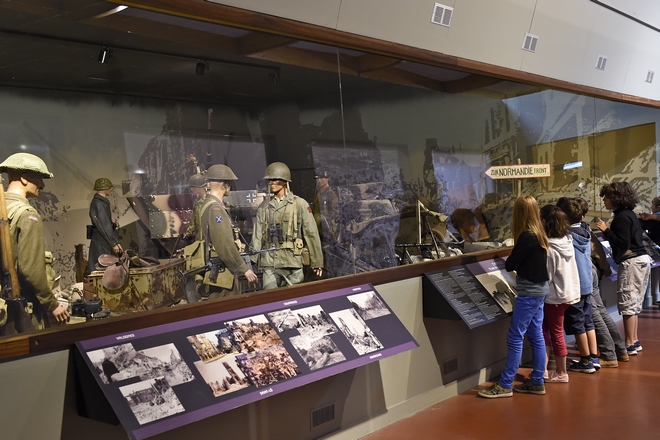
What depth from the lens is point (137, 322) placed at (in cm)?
352

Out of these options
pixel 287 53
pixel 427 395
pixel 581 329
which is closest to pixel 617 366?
pixel 581 329

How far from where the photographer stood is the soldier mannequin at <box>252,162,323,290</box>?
14.5ft

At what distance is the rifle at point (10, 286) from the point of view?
3.11m

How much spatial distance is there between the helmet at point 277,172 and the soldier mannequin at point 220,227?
323mm

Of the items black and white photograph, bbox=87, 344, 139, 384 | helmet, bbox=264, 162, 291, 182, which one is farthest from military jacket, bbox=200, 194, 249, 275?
black and white photograph, bbox=87, 344, 139, 384

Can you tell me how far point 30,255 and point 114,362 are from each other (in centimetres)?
68

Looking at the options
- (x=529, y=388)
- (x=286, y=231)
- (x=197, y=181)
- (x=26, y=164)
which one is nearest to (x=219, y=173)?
(x=197, y=181)

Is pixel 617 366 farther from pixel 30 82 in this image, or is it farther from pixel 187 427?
pixel 30 82

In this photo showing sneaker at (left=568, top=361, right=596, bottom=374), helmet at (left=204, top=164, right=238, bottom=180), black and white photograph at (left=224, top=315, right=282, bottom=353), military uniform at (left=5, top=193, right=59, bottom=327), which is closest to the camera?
military uniform at (left=5, top=193, right=59, bottom=327)

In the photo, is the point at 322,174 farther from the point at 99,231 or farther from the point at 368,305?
the point at 99,231

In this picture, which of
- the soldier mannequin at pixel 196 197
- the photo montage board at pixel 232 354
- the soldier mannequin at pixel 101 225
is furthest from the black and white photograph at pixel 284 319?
the soldier mannequin at pixel 101 225

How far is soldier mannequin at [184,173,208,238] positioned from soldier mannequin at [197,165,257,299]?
0.11ft

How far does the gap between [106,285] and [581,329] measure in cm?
450

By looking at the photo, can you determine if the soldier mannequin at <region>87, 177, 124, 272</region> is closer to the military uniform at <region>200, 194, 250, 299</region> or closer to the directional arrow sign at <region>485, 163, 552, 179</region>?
the military uniform at <region>200, 194, 250, 299</region>
